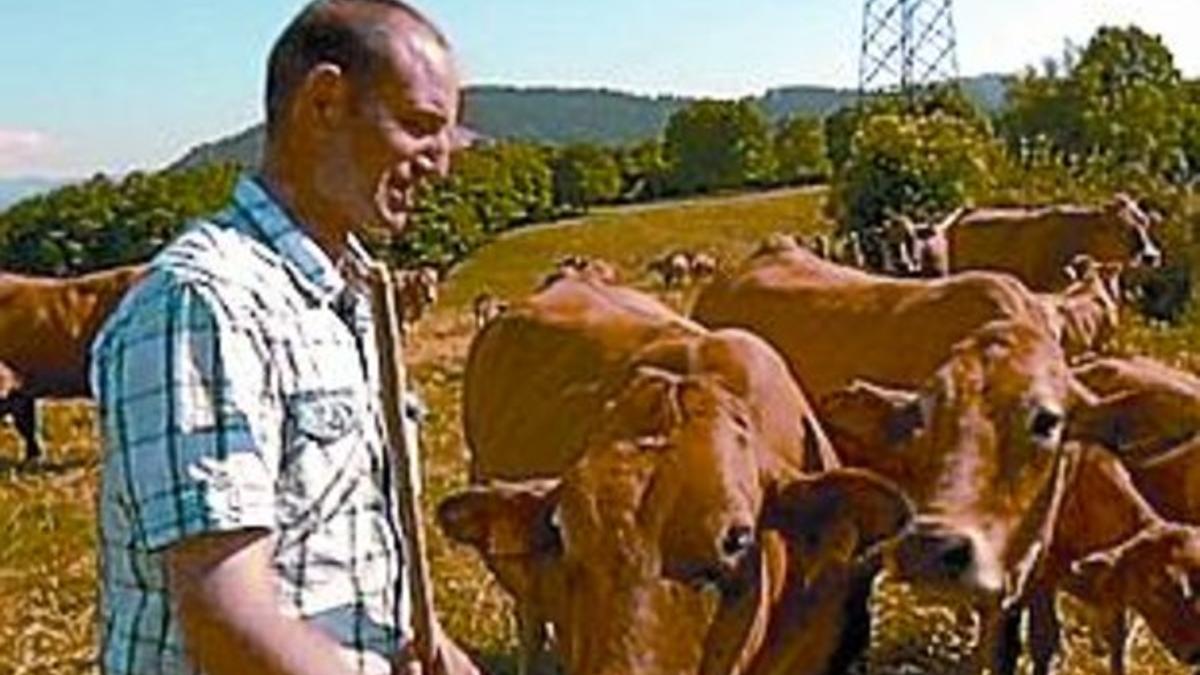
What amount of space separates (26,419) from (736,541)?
12.5 m

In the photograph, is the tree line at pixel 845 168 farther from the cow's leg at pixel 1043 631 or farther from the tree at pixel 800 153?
the cow's leg at pixel 1043 631

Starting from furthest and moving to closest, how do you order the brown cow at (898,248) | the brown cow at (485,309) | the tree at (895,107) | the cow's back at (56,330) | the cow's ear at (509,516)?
the tree at (895,107) < the brown cow at (898,248) < the cow's back at (56,330) < the brown cow at (485,309) < the cow's ear at (509,516)

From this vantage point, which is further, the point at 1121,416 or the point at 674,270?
the point at 674,270

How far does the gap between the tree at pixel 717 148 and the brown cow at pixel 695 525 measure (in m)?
59.8

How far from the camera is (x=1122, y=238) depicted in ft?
69.7

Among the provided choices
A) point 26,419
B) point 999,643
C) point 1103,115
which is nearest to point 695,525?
point 999,643

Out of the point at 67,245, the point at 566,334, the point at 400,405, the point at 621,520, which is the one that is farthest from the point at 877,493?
the point at 67,245

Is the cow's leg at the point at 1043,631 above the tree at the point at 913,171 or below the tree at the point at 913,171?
above

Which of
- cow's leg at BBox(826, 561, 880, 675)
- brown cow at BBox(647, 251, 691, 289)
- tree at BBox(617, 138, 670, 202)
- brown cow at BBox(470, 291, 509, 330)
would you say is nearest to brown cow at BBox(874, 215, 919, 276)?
brown cow at BBox(470, 291, 509, 330)

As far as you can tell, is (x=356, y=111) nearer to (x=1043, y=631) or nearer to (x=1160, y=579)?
(x=1160, y=579)

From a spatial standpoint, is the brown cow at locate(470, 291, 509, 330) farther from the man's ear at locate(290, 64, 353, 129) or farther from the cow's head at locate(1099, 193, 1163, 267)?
the man's ear at locate(290, 64, 353, 129)

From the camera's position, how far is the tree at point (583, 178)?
63.8 m

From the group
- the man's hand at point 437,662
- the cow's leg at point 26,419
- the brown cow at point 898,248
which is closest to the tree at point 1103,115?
the brown cow at point 898,248

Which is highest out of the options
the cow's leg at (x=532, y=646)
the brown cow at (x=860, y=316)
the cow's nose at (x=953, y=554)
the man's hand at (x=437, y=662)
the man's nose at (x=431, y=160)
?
the man's nose at (x=431, y=160)
